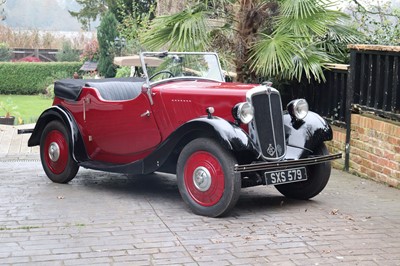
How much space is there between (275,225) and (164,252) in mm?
1301

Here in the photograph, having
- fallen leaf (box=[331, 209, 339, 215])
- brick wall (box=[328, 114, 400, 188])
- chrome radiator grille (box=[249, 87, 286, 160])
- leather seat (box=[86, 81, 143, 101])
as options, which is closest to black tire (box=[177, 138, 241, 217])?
chrome radiator grille (box=[249, 87, 286, 160])

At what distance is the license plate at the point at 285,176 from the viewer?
6172 millimetres

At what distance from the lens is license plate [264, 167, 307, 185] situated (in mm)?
6172

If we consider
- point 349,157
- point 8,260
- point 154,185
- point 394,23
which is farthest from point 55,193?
point 394,23

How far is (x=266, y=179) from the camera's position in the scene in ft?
20.2

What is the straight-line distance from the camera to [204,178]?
6176 millimetres

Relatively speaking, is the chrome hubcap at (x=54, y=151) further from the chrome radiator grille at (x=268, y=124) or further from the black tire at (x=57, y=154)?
the chrome radiator grille at (x=268, y=124)

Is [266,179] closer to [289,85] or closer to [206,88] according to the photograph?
[206,88]

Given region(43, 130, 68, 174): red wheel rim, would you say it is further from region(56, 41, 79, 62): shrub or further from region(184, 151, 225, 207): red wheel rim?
region(56, 41, 79, 62): shrub

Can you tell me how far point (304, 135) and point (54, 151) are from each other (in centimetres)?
306

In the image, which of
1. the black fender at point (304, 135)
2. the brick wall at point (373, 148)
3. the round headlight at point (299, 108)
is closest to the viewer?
the black fender at point (304, 135)

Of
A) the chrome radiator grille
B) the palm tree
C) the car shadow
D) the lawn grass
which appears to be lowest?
the lawn grass

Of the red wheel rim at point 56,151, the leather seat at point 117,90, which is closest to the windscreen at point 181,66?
the leather seat at point 117,90

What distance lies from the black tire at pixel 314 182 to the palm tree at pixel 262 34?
219cm
